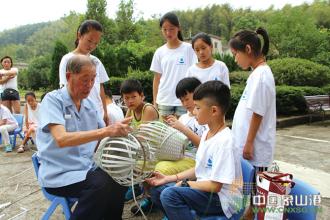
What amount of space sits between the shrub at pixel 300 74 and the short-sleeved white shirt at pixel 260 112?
9556 mm

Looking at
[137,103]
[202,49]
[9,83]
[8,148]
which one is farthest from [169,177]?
[9,83]

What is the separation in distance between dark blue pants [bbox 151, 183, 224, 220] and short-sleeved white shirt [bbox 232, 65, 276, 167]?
60cm

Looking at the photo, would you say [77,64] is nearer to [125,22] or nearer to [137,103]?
[137,103]

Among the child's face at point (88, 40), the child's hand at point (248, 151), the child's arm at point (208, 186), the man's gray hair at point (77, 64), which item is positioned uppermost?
the child's face at point (88, 40)

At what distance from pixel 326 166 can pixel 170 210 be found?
136 inches

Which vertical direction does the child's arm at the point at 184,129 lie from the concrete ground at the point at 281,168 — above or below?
above

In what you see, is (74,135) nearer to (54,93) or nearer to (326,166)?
(54,93)

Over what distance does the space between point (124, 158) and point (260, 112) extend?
3.27 feet

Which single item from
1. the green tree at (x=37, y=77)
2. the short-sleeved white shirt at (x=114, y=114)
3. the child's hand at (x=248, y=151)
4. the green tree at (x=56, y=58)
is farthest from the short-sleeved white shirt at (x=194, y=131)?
the green tree at (x=37, y=77)

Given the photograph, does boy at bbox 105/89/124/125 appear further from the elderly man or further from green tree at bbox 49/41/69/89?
green tree at bbox 49/41/69/89

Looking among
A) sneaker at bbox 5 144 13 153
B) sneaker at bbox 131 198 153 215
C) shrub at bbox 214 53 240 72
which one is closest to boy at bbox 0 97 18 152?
sneaker at bbox 5 144 13 153

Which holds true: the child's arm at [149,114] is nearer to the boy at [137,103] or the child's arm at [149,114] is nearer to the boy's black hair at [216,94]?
the boy at [137,103]

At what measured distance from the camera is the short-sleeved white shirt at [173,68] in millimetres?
3846

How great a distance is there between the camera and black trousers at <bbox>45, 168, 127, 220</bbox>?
236 centimetres
